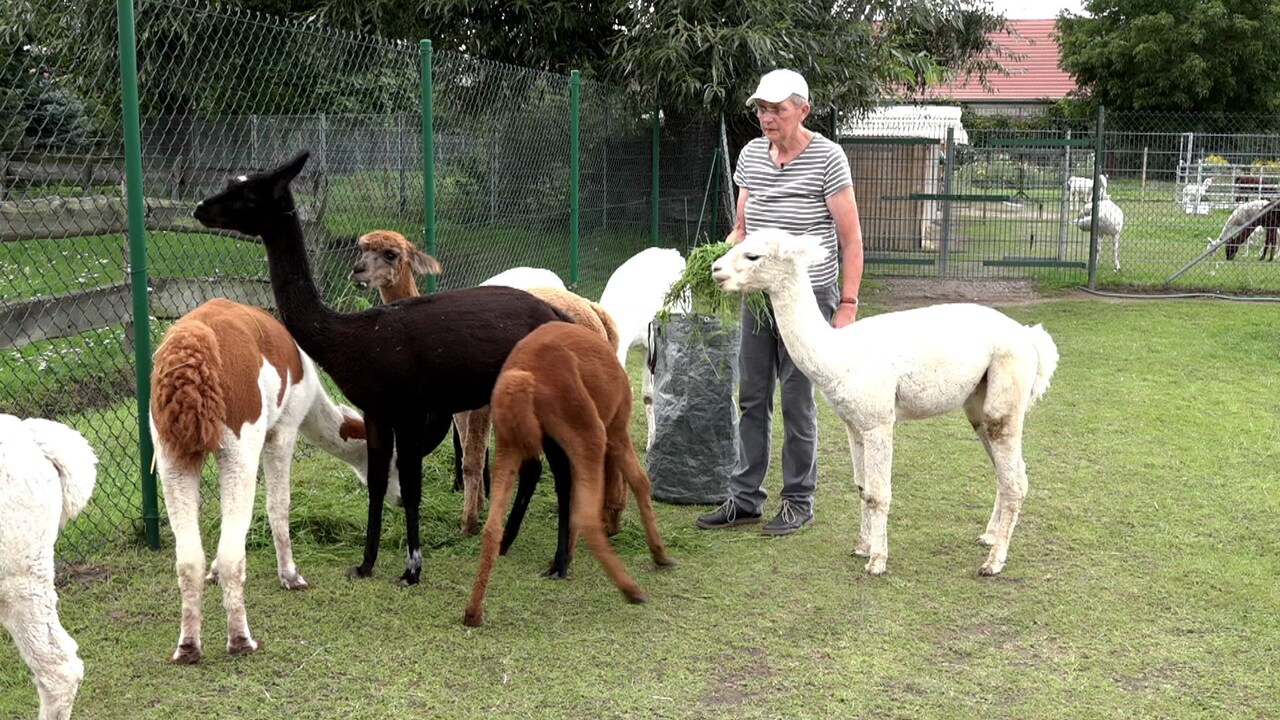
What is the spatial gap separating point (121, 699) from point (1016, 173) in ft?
48.7

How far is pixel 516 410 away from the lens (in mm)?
4301

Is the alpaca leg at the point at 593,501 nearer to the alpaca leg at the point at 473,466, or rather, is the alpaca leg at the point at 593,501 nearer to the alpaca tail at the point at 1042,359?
the alpaca leg at the point at 473,466

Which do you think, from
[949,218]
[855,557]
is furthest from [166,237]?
[949,218]

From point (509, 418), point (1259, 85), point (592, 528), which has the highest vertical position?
point (1259, 85)

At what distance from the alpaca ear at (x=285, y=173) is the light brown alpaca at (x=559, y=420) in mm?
1090

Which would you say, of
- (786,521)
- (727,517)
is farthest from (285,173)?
(786,521)

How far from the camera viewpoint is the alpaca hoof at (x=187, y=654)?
157 inches

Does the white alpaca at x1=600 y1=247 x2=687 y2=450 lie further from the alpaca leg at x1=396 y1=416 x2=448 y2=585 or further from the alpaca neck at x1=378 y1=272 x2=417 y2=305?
the alpaca leg at x1=396 y1=416 x2=448 y2=585

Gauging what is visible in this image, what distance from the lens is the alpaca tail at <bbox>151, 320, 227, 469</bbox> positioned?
12.6ft

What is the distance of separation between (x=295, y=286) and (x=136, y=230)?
84 cm

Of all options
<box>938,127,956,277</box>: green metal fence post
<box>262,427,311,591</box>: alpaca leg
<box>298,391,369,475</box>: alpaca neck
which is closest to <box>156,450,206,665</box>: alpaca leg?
<box>262,427,311,591</box>: alpaca leg

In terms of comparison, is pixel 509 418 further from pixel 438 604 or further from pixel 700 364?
pixel 700 364

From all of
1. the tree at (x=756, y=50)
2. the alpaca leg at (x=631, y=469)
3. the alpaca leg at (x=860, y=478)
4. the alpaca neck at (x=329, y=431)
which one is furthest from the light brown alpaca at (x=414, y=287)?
the tree at (x=756, y=50)

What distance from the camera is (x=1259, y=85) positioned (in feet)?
120
